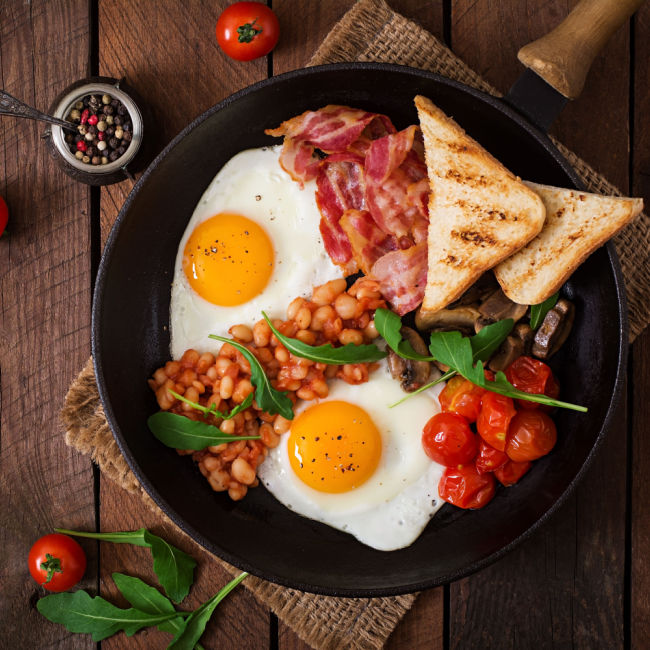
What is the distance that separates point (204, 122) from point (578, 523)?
6.84 feet

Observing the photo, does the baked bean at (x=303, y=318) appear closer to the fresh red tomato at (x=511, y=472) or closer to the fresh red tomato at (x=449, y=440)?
the fresh red tomato at (x=449, y=440)

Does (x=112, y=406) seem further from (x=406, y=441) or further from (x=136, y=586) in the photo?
(x=406, y=441)

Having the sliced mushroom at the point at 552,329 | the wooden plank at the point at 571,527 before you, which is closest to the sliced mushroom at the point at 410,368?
the sliced mushroom at the point at 552,329

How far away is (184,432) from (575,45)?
1840mm

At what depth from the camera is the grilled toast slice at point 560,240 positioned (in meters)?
2.06

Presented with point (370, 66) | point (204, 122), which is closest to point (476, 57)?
point (370, 66)

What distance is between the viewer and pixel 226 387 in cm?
226

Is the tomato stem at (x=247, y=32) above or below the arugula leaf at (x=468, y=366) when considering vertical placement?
above

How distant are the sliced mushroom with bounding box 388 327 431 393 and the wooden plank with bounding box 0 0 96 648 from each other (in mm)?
1242

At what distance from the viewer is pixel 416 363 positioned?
7.63 ft

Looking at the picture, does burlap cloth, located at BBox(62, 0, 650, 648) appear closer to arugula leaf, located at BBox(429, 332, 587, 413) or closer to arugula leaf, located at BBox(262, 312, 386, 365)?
arugula leaf, located at BBox(429, 332, 587, 413)

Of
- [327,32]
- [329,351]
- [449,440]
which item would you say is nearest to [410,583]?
[449,440]

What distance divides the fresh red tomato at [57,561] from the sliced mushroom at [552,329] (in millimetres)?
1940

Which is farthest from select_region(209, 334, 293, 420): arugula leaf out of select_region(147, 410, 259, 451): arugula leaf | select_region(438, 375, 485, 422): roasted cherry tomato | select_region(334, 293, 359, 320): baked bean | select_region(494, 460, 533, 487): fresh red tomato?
select_region(494, 460, 533, 487): fresh red tomato
